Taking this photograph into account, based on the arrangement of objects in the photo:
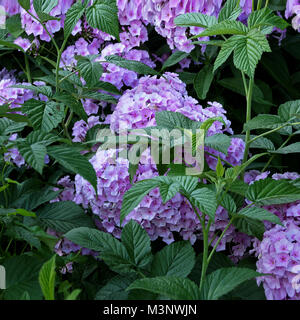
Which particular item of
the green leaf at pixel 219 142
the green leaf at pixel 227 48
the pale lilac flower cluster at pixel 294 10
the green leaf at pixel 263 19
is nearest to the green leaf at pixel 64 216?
the green leaf at pixel 219 142

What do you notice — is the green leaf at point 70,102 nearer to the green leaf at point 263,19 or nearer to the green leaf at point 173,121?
the green leaf at point 173,121

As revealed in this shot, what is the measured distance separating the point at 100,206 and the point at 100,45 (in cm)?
70

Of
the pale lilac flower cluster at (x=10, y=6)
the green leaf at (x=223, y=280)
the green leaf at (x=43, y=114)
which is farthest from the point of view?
the pale lilac flower cluster at (x=10, y=6)

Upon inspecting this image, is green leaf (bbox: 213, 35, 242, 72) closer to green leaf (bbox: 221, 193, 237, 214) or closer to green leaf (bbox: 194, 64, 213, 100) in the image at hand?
green leaf (bbox: 221, 193, 237, 214)

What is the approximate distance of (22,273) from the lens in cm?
136

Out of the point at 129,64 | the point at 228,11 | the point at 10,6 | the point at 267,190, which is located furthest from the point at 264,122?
the point at 10,6

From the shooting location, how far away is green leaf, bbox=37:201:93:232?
1.53 meters

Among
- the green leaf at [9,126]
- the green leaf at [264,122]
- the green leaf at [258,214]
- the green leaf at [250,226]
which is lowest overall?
the green leaf at [250,226]

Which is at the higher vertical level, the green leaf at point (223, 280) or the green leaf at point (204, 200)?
the green leaf at point (204, 200)

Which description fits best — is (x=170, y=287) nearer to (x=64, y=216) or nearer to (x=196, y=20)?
(x=64, y=216)

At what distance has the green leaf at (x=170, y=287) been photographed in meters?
1.11

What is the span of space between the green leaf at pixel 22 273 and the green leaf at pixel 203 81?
0.78 meters
